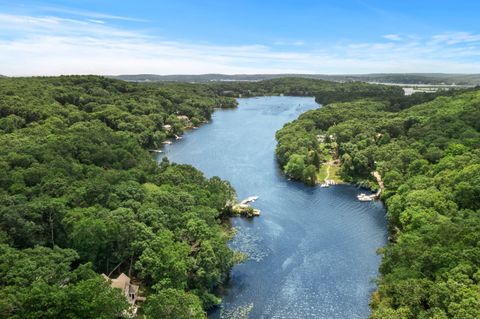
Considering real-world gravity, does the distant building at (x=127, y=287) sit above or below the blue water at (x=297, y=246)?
above

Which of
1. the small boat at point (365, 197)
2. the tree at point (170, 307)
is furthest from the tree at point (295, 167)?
the tree at point (170, 307)

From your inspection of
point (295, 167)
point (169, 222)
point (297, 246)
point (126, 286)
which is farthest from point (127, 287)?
point (295, 167)

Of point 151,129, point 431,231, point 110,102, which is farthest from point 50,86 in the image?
point 431,231

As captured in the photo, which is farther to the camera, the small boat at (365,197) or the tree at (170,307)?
the small boat at (365,197)

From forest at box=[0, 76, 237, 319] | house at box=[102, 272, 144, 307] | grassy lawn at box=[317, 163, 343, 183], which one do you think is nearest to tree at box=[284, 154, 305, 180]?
grassy lawn at box=[317, 163, 343, 183]

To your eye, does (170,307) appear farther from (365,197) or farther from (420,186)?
(365,197)

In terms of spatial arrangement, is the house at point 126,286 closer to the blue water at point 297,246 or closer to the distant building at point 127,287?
the distant building at point 127,287
